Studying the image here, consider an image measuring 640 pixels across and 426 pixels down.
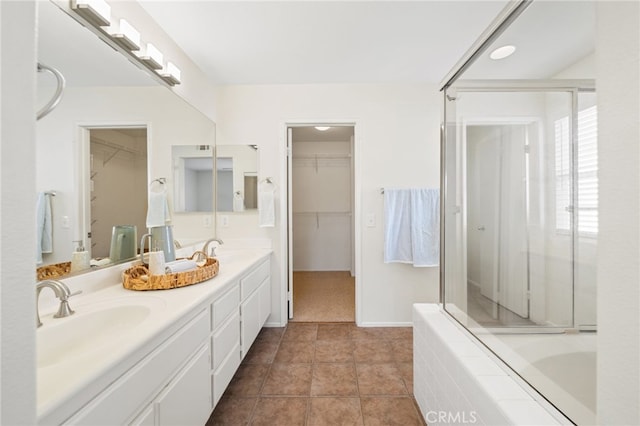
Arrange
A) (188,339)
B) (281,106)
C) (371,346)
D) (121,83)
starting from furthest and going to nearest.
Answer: (281,106)
(371,346)
(121,83)
(188,339)

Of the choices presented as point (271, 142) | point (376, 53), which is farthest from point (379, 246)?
point (376, 53)

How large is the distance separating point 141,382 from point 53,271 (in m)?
0.71

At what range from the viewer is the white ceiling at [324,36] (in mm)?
1572

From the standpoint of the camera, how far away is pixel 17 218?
1.33ft

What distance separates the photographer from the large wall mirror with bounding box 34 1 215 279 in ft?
3.48

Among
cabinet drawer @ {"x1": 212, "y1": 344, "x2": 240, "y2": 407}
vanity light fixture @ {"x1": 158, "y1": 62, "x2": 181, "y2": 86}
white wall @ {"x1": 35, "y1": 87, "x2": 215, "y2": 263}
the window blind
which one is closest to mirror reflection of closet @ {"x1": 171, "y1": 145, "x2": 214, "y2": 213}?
white wall @ {"x1": 35, "y1": 87, "x2": 215, "y2": 263}

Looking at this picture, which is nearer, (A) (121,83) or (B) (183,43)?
(A) (121,83)

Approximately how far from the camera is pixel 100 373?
0.65 meters

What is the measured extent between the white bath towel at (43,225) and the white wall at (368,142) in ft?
4.88

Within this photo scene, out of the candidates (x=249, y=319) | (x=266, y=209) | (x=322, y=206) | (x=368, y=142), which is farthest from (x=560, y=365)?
(x=322, y=206)

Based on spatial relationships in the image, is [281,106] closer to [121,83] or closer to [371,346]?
[121,83]

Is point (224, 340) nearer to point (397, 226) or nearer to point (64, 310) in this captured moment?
point (64, 310)

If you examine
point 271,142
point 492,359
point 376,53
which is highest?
point 376,53

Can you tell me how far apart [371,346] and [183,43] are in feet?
9.48
